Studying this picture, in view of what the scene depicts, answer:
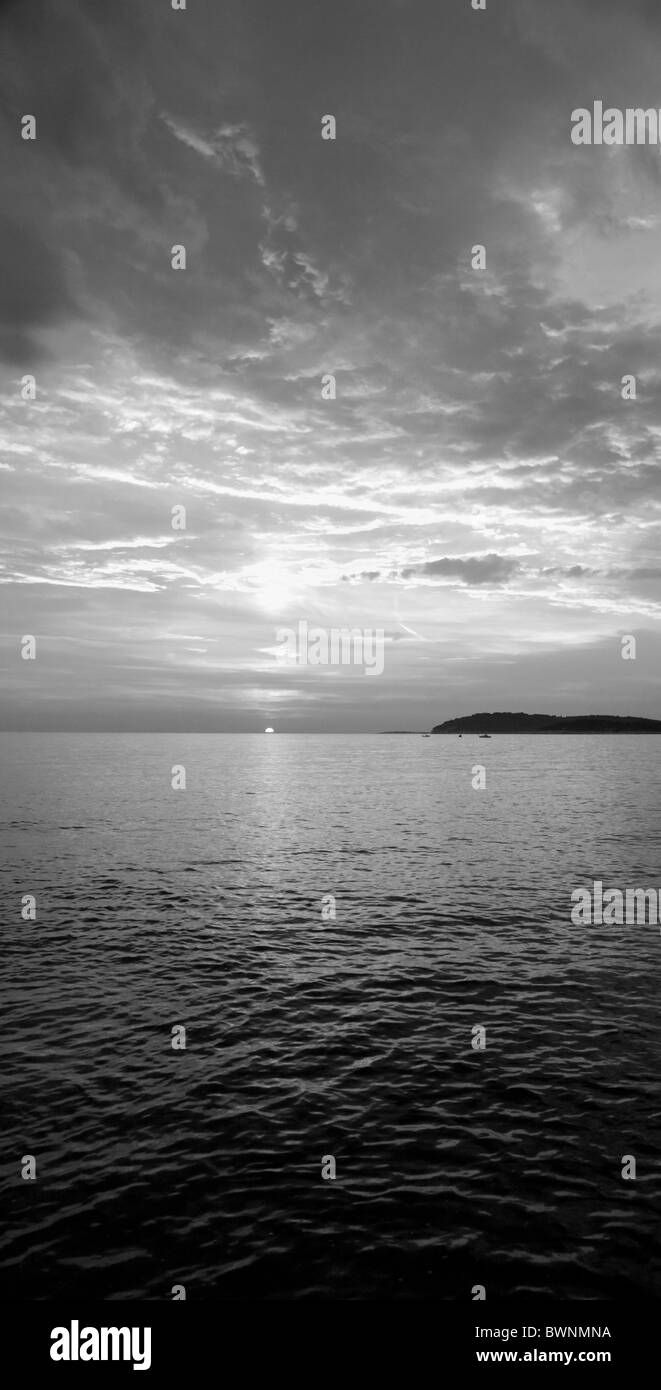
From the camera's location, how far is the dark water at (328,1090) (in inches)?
592

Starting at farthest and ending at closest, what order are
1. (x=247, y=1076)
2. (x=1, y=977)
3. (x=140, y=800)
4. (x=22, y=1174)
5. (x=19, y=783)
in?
1. (x=19, y=783)
2. (x=140, y=800)
3. (x=1, y=977)
4. (x=247, y=1076)
5. (x=22, y=1174)

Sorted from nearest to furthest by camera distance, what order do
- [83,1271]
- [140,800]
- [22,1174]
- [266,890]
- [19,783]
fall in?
[83,1271] → [22,1174] → [266,890] → [140,800] → [19,783]

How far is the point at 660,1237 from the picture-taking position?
611 inches

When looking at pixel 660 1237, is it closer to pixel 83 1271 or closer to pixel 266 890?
pixel 83 1271

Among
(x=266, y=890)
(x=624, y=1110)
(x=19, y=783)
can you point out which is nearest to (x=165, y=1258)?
(x=624, y=1110)

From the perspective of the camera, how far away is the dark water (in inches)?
592

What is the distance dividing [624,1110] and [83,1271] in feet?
49.2

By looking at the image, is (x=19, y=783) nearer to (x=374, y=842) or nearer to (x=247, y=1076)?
(x=374, y=842)

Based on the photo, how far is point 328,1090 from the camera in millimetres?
22234

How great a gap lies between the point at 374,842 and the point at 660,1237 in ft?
195

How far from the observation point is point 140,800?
116 m
